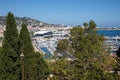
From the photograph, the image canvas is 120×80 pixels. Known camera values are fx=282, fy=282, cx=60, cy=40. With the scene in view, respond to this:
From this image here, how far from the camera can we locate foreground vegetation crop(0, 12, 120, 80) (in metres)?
13.2

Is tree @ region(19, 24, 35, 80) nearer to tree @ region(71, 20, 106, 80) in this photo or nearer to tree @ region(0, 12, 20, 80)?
tree @ region(0, 12, 20, 80)

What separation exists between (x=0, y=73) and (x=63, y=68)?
4.46 metres

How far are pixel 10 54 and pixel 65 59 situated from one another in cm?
479

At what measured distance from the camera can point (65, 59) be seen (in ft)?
56.1

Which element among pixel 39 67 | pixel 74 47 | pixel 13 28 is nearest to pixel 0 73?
pixel 13 28

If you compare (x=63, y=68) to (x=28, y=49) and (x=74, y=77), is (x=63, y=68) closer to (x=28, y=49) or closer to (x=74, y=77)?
(x=74, y=77)

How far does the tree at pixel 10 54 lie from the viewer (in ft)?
43.0

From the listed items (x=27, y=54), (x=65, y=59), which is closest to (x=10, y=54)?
(x=27, y=54)

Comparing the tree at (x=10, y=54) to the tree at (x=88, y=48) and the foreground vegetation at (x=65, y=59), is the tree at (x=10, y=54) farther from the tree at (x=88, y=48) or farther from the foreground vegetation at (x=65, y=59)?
the tree at (x=88, y=48)

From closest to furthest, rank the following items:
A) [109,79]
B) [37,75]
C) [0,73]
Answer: [0,73] → [109,79] → [37,75]

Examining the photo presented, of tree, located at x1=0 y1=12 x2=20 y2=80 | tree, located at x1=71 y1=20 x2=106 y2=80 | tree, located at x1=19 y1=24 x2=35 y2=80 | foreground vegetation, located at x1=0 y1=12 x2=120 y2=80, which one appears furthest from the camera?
tree, located at x1=71 y1=20 x2=106 y2=80

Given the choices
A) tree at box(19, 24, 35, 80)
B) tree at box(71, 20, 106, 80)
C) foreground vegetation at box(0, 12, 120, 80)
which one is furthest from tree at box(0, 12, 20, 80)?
tree at box(71, 20, 106, 80)

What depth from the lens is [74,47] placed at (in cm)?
1712

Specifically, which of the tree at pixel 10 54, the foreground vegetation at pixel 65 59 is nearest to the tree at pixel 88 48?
the foreground vegetation at pixel 65 59
